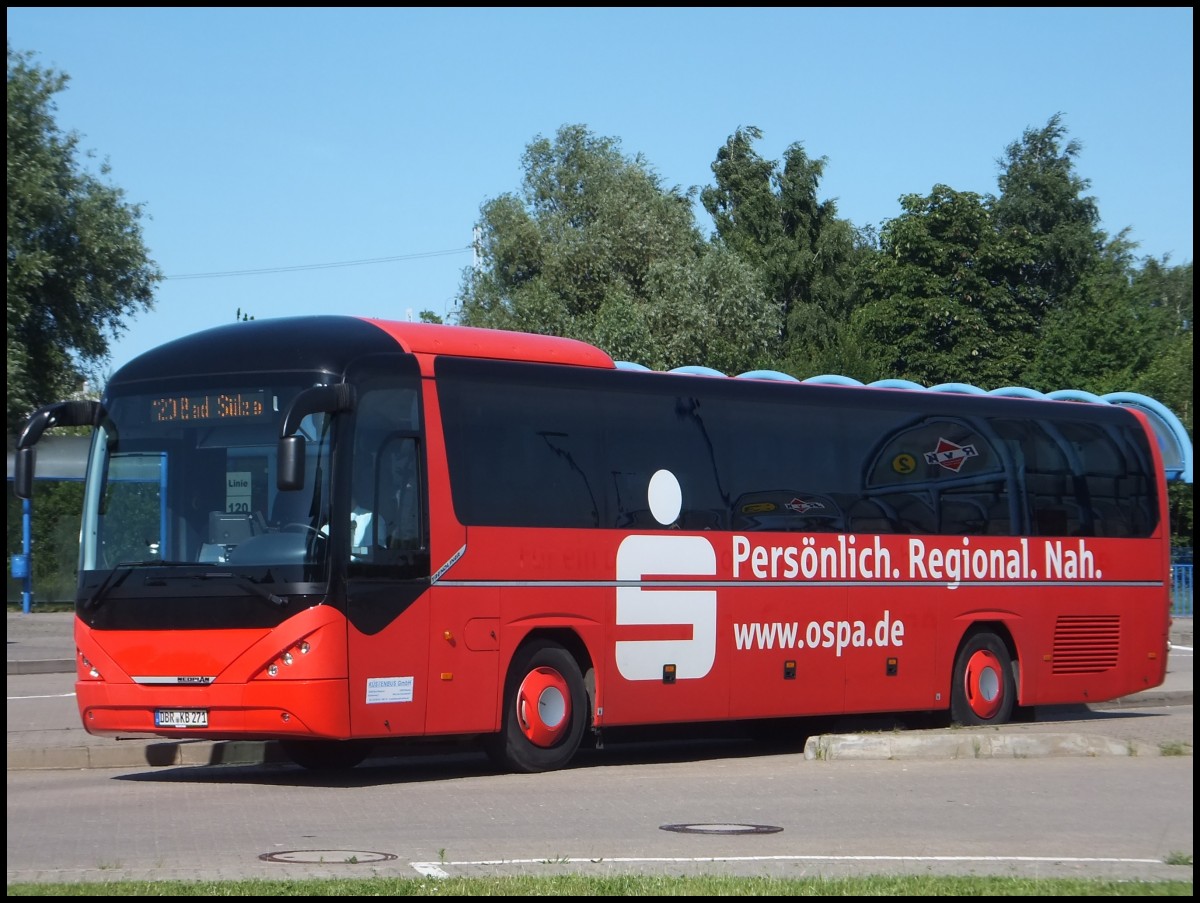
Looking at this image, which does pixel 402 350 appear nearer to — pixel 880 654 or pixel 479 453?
pixel 479 453

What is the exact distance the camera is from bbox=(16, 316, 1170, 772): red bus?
13617 millimetres

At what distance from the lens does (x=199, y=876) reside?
884 cm

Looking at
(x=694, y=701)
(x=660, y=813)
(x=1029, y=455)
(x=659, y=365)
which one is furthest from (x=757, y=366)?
(x=660, y=813)

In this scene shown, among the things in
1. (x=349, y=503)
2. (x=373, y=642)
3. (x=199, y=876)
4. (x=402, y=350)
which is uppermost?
(x=402, y=350)

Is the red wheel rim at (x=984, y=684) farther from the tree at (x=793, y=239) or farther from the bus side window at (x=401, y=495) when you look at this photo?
the tree at (x=793, y=239)

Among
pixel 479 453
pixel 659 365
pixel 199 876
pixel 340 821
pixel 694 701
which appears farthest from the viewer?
pixel 659 365

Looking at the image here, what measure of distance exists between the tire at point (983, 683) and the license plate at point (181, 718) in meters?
8.60

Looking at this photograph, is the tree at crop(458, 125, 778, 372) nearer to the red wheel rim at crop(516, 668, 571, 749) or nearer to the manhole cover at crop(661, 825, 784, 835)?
the red wheel rim at crop(516, 668, 571, 749)

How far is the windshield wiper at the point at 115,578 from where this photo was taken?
45.6 feet

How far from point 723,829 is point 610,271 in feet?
166

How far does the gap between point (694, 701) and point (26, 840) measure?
7.36 meters

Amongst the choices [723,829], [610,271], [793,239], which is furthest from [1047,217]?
[723,829]

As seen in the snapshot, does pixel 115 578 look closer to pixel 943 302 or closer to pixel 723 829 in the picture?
pixel 723 829

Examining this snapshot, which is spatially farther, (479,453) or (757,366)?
(757,366)
